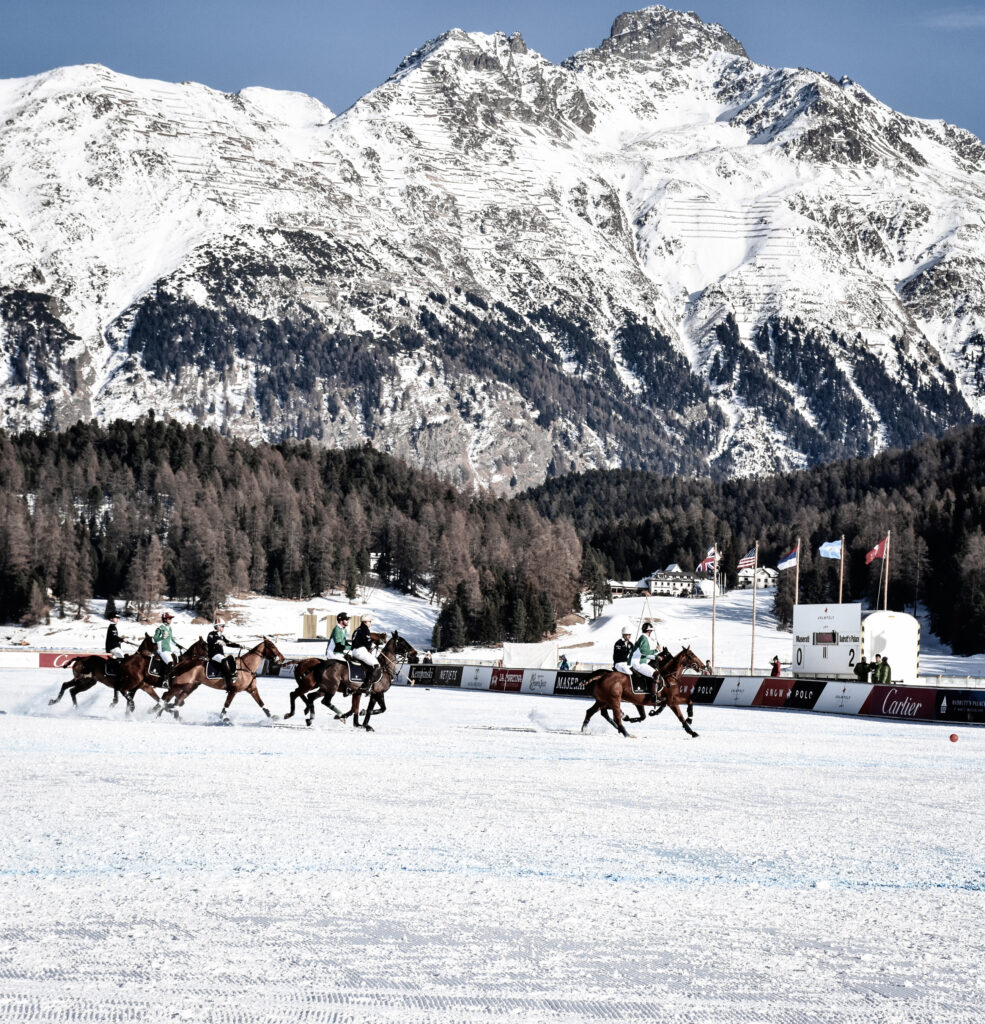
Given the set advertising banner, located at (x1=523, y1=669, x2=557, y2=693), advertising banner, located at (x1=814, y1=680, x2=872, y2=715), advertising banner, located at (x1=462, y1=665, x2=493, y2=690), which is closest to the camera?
advertising banner, located at (x1=814, y1=680, x2=872, y2=715)

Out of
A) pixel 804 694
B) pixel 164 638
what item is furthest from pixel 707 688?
pixel 164 638

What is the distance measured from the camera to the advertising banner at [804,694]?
4350 centimetres

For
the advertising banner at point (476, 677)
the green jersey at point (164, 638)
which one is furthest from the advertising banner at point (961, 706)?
the advertising banner at point (476, 677)

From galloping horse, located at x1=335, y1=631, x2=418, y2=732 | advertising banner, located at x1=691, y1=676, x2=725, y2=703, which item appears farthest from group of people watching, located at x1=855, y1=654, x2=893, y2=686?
galloping horse, located at x1=335, y1=631, x2=418, y2=732

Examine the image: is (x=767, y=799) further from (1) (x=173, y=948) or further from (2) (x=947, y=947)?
(1) (x=173, y=948)

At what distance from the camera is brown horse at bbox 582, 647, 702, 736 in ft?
81.1

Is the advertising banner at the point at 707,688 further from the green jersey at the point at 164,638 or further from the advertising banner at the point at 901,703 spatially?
the green jersey at the point at 164,638

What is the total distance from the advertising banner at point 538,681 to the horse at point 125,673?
28401 millimetres

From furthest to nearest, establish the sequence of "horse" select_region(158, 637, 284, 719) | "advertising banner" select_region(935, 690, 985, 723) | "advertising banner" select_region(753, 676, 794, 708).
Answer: "advertising banner" select_region(753, 676, 794, 708)
"advertising banner" select_region(935, 690, 985, 723)
"horse" select_region(158, 637, 284, 719)

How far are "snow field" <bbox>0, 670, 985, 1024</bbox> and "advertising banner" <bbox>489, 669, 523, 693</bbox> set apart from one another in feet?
129

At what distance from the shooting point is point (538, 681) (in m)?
56.0

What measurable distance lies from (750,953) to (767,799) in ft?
25.9

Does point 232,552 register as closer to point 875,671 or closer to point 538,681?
point 538,681

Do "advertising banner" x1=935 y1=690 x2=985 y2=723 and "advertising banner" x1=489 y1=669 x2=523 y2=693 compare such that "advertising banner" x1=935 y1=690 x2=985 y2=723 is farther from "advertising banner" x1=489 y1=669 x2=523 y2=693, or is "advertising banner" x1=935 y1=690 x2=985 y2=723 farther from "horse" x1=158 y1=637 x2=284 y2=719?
"advertising banner" x1=489 y1=669 x2=523 y2=693
